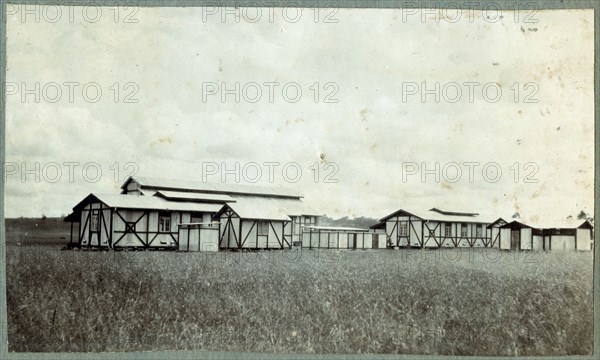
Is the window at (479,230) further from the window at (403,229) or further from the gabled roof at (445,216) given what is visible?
the window at (403,229)

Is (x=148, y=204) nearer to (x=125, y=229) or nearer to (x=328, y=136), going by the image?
(x=125, y=229)

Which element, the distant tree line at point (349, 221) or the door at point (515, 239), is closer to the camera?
the door at point (515, 239)

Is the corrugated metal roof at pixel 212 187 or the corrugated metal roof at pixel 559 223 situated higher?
the corrugated metal roof at pixel 212 187

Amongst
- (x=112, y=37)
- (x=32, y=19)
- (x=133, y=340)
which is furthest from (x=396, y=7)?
(x=133, y=340)

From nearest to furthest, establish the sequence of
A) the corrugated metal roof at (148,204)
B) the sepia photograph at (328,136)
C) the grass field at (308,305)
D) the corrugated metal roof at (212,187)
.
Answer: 1. the grass field at (308,305)
2. the sepia photograph at (328,136)
3. the corrugated metal roof at (212,187)
4. the corrugated metal roof at (148,204)

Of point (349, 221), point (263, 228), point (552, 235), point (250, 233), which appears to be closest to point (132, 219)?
point (250, 233)

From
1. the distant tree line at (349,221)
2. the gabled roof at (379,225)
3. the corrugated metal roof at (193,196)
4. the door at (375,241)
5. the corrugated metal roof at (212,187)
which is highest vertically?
the corrugated metal roof at (212,187)

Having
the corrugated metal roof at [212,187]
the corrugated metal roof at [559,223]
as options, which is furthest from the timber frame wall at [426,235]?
the corrugated metal roof at [212,187]

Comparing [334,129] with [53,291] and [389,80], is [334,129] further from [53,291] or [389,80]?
[53,291]

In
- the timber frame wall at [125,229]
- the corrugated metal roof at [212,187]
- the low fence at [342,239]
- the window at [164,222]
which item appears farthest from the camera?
the window at [164,222]
